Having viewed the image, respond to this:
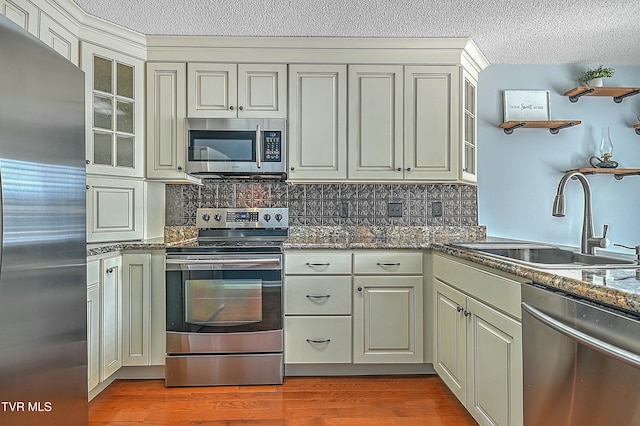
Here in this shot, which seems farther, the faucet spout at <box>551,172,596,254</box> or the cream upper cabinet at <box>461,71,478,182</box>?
the cream upper cabinet at <box>461,71,478,182</box>

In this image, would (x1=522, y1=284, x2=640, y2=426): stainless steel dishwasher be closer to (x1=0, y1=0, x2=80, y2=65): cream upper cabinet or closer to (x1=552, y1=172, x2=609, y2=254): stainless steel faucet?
(x1=552, y1=172, x2=609, y2=254): stainless steel faucet

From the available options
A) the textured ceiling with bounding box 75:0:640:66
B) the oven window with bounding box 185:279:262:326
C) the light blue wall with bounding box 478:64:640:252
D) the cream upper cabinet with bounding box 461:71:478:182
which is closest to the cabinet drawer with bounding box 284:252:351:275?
the oven window with bounding box 185:279:262:326

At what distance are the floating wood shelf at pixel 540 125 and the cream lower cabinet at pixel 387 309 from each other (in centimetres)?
132

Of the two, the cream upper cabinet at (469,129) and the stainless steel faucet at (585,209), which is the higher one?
the cream upper cabinet at (469,129)

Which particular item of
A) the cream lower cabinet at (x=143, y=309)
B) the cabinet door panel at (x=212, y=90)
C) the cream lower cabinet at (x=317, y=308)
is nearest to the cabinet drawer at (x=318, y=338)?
the cream lower cabinet at (x=317, y=308)

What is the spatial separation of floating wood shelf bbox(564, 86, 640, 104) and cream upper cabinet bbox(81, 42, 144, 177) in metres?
3.07

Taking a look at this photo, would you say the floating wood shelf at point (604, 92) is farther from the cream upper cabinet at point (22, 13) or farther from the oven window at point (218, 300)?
the cream upper cabinet at point (22, 13)

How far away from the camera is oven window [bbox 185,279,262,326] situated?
2.41m

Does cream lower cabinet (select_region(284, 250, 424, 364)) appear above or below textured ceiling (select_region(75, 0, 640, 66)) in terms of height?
below

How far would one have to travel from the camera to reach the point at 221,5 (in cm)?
230

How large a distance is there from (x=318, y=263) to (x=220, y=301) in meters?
0.62

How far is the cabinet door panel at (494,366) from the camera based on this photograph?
4.76ft

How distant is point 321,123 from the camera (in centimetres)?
275

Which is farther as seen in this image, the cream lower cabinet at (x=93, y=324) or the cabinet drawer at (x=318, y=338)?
the cabinet drawer at (x=318, y=338)
